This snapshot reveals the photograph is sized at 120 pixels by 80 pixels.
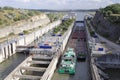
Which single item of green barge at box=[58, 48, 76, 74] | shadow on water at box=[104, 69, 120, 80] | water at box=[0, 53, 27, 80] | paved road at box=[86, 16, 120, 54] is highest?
paved road at box=[86, 16, 120, 54]

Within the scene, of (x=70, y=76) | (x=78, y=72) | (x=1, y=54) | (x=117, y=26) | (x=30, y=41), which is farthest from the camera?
(x=30, y=41)

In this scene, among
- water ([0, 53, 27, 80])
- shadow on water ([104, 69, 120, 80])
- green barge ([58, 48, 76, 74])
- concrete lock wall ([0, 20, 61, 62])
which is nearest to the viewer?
shadow on water ([104, 69, 120, 80])

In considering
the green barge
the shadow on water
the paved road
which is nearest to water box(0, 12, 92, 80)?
the green barge

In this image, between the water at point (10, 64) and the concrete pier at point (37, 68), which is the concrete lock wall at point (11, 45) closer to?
the water at point (10, 64)

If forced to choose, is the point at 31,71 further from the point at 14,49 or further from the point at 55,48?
the point at 14,49

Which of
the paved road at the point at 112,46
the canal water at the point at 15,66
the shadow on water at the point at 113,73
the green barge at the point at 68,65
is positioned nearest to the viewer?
the canal water at the point at 15,66

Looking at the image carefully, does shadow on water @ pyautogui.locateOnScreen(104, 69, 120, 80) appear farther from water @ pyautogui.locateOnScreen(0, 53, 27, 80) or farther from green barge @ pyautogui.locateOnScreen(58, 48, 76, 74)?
water @ pyautogui.locateOnScreen(0, 53, 27, 80)

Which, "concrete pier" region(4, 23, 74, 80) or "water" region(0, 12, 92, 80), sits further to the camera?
"water" region(0, 12, 92, 80)

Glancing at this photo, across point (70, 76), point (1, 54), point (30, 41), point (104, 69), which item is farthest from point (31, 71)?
point (30, 41)

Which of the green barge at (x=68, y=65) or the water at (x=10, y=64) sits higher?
the green barge at (x=68, y=65)

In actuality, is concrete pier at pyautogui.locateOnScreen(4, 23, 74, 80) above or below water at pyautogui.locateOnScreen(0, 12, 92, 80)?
above

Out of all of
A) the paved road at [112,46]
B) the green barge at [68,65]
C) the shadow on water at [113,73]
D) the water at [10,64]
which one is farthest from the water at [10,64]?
the paved road at [112,46]
